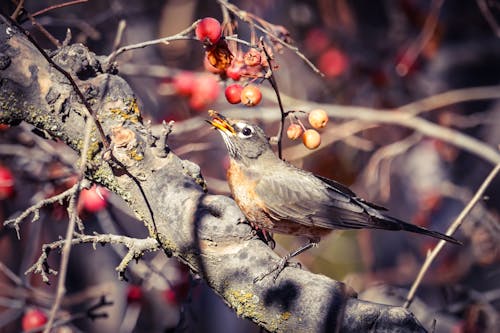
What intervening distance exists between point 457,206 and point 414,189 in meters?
0.45

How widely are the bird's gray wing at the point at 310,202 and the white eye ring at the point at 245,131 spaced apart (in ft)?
0.75

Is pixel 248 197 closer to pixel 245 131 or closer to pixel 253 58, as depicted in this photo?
pixel 245 131

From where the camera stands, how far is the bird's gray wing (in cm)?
275

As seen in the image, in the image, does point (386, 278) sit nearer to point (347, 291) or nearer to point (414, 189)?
point (414, 189)

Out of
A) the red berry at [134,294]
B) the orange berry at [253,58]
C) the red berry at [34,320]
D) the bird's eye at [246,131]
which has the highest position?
the orange berry at [253,58]

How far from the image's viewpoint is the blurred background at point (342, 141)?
12.8ft

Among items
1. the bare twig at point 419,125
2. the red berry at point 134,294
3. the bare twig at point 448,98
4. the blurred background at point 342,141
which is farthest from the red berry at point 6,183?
the bare twig at point 448,98

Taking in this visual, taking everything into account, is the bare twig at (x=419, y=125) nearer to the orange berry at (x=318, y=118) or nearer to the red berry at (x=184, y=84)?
the red berry at (x=184, y=84)

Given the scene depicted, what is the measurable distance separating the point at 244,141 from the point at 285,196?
40 centimetres

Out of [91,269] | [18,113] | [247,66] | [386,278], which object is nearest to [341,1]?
[386,278]

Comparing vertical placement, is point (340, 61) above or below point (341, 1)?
below

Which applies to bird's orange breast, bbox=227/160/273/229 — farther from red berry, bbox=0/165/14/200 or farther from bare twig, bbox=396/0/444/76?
bare twig, bbox=396/0/444/76

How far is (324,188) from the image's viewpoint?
9.70ft

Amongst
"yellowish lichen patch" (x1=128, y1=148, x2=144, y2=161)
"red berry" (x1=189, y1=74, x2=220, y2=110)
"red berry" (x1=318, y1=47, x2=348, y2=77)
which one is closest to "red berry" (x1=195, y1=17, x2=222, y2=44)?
"yellowish lichen patch" (x1=128, y1=148, x2=144, y2=161)
